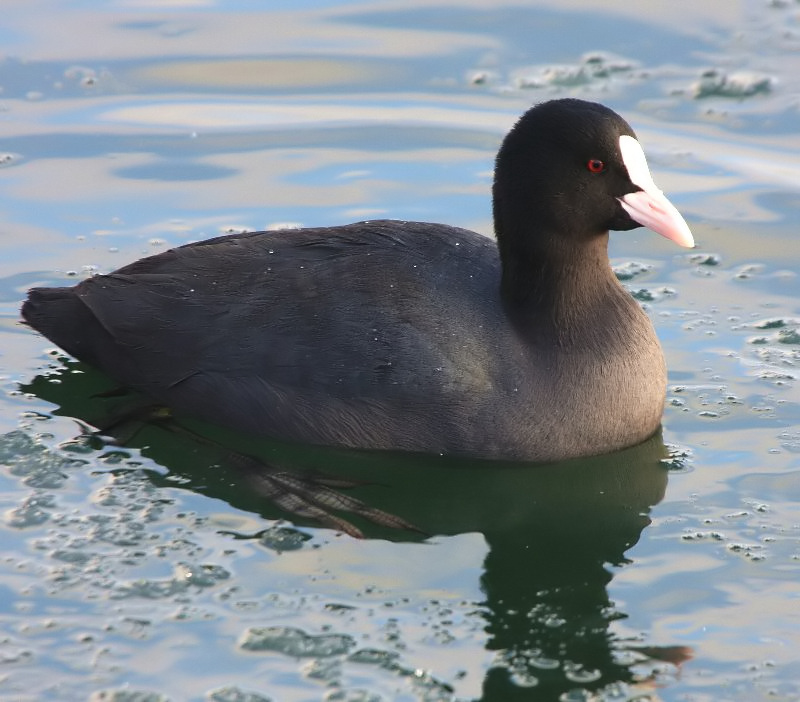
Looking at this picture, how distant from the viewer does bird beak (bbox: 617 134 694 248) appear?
604 centimetres

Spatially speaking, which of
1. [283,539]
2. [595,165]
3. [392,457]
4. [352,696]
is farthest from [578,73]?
[352,696]

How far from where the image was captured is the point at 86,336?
6.51 meters

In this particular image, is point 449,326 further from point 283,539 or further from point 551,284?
point 283,539

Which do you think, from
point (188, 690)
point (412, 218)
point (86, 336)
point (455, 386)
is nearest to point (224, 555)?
point (188, 690)

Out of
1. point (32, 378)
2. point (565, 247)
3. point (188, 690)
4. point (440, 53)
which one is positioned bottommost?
point (188, 690)

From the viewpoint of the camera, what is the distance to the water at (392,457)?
488 centimetres

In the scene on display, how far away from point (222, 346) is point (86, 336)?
75 centimetres

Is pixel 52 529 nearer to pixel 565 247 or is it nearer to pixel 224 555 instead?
pixel 224 555

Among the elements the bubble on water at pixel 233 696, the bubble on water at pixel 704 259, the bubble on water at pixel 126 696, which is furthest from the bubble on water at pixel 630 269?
the bubble on water at pixel 126 696

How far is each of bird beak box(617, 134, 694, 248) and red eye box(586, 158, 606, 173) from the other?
9 cm

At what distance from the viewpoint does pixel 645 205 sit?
6.07 meters

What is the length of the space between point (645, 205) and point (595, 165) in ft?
0.88

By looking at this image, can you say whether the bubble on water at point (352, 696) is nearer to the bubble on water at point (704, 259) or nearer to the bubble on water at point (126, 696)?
the bubble on water at point (126, 696)

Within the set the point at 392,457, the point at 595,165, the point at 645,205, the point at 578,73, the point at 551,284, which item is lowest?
the point at 392,457
